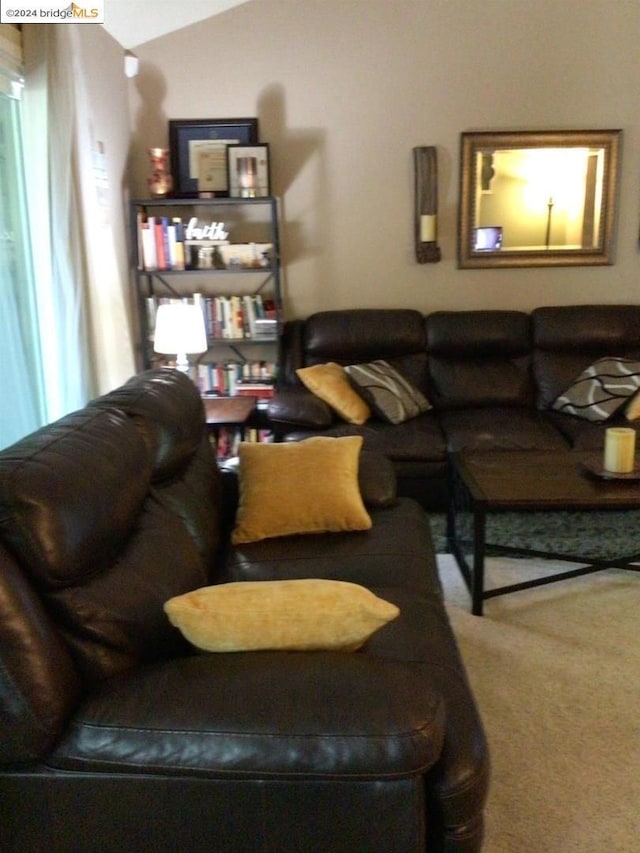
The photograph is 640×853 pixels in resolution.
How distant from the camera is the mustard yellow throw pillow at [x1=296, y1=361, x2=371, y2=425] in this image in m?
3.65

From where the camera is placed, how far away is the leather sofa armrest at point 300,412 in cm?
354

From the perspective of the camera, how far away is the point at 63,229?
282cm

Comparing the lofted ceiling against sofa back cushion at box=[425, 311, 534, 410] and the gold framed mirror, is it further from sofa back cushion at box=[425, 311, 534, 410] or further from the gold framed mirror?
sofa back cushion at box=[425, 311, 534, 410]

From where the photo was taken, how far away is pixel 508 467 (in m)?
2.87

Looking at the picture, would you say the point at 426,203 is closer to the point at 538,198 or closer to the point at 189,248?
the point at 538,198

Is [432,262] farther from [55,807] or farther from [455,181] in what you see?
[55,807]

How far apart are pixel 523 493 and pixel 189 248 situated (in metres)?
2.43

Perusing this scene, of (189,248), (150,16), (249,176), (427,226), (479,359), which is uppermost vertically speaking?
(150,16)

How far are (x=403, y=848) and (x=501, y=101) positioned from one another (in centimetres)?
396

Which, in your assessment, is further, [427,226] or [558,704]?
[427,226]

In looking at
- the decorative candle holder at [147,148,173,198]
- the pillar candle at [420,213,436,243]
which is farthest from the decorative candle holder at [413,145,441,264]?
the decorative candle holder at [147,148,173,198]

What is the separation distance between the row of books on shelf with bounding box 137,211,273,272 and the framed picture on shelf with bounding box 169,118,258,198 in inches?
8.4
